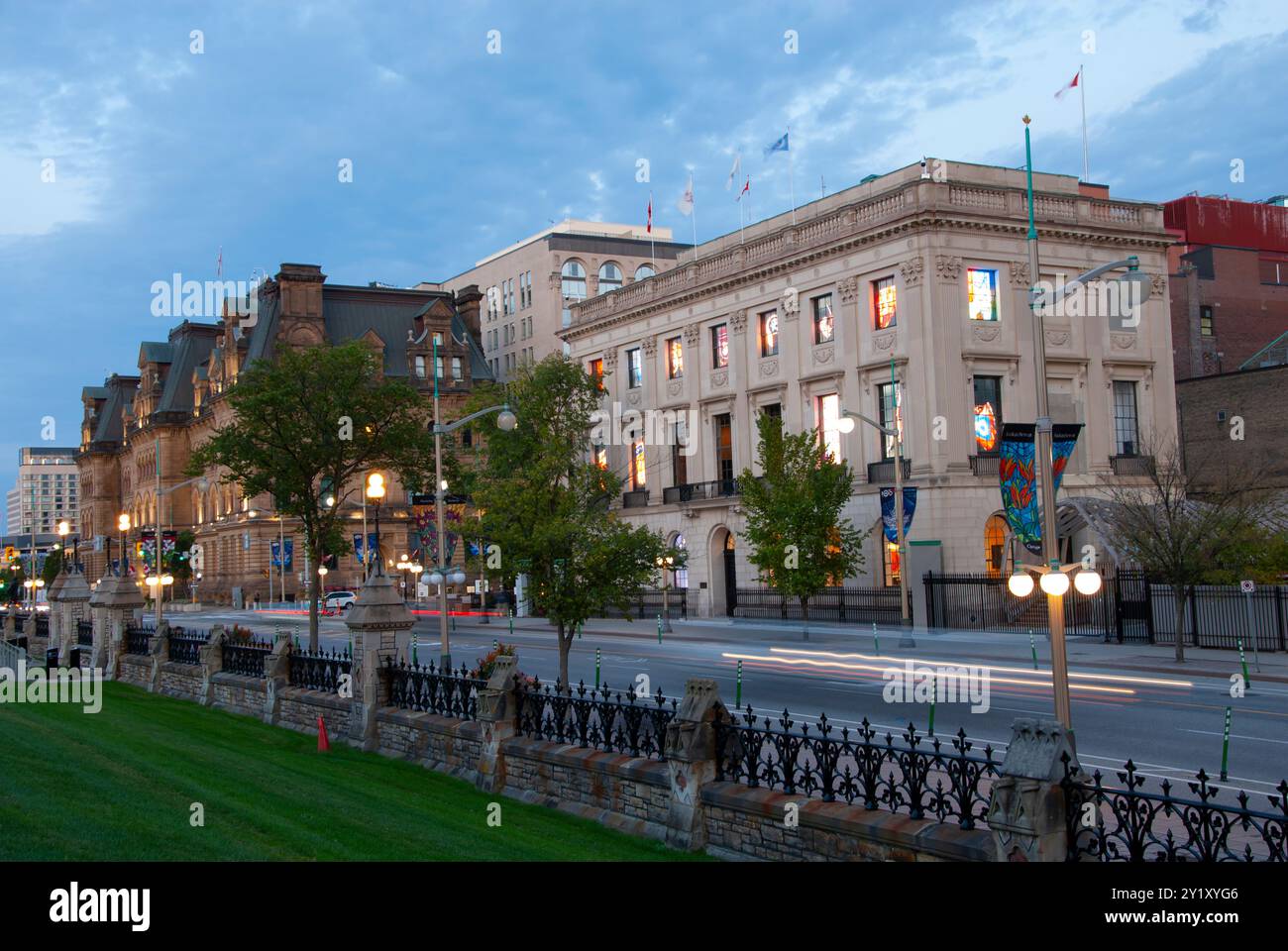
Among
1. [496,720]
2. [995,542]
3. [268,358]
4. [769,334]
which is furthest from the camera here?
[268,358]

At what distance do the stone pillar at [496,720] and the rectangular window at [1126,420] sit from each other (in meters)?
40.0

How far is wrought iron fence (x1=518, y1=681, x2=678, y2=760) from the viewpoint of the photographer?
14648 millimetres

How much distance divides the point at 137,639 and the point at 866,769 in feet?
97.9

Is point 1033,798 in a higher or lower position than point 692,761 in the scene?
higher

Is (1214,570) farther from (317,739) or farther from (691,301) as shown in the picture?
(691,301)

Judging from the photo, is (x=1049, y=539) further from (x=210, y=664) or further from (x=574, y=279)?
(x=574, y=279)

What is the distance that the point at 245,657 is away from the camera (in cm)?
2770

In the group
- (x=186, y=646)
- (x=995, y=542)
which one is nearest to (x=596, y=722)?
(x=186, y=646)

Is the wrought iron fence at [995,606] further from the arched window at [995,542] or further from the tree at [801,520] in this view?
the arched window at [995,542]

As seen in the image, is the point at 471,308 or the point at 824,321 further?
the point at 471,308

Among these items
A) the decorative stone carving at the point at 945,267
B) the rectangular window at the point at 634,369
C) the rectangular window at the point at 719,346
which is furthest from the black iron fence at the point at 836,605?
the rectangular window at the point at 634,369

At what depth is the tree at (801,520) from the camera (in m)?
42.6

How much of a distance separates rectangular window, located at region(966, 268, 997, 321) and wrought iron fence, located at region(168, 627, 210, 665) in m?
31.6

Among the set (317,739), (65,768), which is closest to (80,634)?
(317,739)
